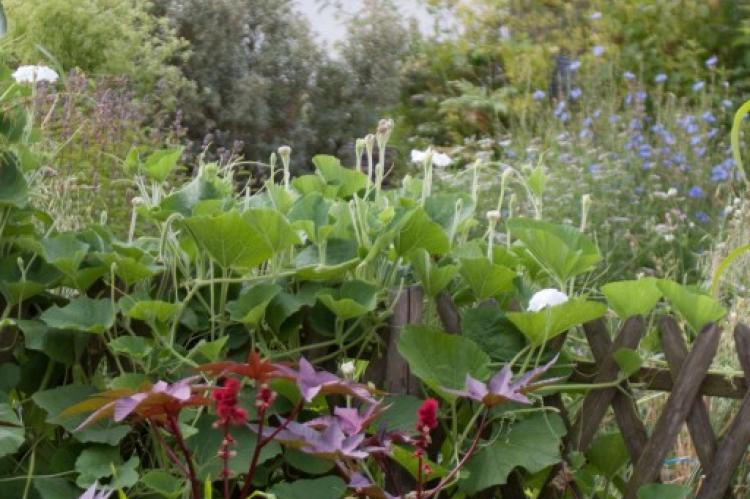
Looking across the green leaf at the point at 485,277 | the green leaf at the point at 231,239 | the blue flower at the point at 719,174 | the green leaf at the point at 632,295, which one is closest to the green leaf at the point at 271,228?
the green leaf at the point at 231,239

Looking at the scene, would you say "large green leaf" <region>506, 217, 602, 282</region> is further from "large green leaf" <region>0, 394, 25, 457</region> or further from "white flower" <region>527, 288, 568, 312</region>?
"large green leaf" <region>0, 394, 25, 457</region>

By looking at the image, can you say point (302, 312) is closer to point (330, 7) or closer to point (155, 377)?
point (155, 377)

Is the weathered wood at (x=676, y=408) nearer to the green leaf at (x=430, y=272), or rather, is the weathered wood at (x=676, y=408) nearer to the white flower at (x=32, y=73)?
the green leaf at (x=430, y=272)

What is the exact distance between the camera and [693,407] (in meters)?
2.13

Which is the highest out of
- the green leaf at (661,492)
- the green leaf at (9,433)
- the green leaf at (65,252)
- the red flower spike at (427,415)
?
the red flower spike at (427,415)

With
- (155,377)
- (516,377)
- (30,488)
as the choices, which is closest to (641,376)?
(516,377)

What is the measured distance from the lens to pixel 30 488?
213 cm

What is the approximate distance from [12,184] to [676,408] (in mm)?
1130

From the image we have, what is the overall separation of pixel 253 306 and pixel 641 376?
677 mm

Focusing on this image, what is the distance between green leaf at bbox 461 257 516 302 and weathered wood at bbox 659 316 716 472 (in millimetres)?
265

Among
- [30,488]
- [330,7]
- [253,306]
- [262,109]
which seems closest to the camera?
[253,306]

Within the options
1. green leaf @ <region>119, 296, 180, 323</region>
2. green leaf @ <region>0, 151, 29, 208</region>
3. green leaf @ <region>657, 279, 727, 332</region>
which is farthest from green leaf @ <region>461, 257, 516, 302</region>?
green leaf @ <region>0, 151, 29, 208</region>

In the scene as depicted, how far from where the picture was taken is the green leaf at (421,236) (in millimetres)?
1993

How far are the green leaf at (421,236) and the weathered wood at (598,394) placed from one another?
296mm
